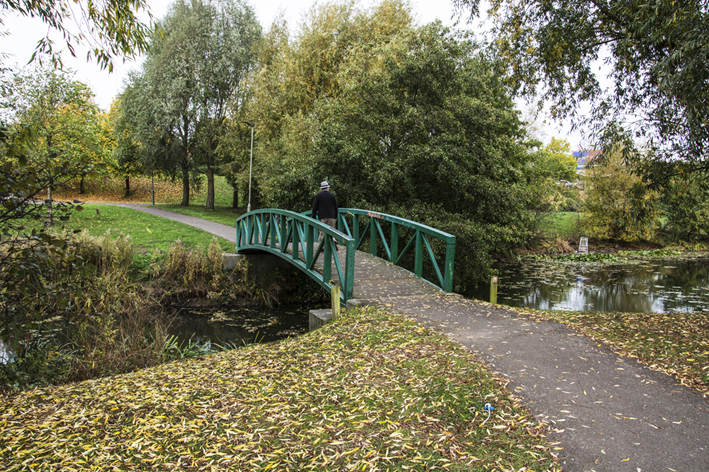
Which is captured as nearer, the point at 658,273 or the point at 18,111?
the point at 18,111

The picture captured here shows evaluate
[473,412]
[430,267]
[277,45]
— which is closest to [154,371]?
[473,412]

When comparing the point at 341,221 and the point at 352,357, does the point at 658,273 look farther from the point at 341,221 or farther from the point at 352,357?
the point at 352,357

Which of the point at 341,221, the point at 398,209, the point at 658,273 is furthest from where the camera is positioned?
the point at 658,273

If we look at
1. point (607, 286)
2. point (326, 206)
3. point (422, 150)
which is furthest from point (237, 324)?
point (607, 286)

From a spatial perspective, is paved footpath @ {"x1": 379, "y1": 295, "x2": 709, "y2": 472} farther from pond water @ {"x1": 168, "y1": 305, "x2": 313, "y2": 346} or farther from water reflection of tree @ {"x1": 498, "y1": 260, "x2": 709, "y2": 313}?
water reflection of tree @ {"x1": 498, "y1": 260, "x2": 709, "y2": 313}

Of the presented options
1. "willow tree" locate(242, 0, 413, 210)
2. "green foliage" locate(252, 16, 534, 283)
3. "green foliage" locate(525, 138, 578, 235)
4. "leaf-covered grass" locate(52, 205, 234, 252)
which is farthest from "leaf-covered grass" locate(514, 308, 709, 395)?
"green foliage" locate(525, 138, 578, 235)

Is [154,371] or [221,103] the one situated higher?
[221,103]

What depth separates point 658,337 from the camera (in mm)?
5594

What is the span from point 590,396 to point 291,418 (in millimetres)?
2587

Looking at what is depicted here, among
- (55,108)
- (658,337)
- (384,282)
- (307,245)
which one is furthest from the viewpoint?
(55,108)

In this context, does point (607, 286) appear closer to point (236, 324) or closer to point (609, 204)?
point (609, 204)

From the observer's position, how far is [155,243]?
51.0ft

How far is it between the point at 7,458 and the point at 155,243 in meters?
13.0

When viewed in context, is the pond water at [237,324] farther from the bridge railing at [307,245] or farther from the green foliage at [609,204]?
the green foliage at [609,204]
